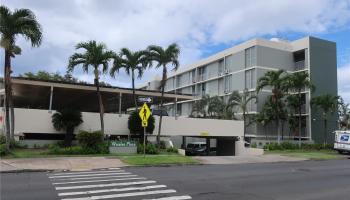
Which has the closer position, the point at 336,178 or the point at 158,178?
the point at 158,178

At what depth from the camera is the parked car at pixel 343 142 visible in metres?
40.0

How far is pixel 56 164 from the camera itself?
21188 mm

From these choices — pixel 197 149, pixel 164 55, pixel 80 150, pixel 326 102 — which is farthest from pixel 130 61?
pixel 326 102

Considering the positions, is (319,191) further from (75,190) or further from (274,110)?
(274,110)

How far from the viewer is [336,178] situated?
17875 mm

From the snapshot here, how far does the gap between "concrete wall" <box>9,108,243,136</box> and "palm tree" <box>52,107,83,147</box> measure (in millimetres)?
560

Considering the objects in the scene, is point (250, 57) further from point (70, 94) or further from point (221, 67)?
point (70, 94)

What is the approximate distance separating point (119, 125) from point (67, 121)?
4629 mm

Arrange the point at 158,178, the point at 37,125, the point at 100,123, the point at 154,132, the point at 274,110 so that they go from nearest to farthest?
the point at 158,178
the point at 37,125
the point at 100,123
the point at 154,132
the point at 274,110

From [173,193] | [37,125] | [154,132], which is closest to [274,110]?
[154,132]

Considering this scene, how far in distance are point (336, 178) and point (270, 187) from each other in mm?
4998

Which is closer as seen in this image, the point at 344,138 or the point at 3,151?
the point at 3,151

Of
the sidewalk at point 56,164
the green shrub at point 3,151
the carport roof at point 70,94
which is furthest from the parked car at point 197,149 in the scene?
the green shrub at point 3,151

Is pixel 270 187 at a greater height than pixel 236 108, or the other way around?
pixel 236 108
